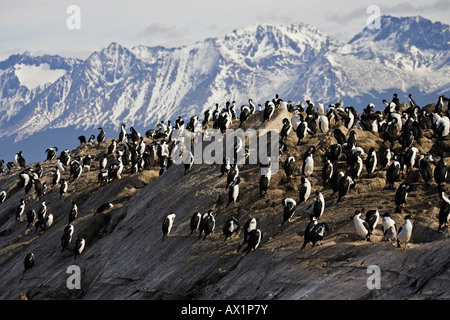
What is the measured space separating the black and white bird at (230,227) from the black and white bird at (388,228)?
704cm

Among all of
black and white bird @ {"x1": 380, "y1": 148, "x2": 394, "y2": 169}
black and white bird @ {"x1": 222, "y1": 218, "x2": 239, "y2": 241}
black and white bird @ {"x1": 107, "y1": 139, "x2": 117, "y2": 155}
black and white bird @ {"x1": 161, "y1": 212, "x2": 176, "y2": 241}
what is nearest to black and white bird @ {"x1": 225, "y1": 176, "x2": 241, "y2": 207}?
black and white bird @ {"x1": 161, "y1": 212, "x2": 176, "y2": 241}

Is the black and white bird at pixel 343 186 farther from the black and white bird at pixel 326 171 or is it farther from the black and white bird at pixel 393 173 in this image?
the black and white bird at pixel 326 171

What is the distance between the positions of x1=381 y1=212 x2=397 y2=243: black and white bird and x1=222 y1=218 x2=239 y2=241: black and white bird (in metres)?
7.04

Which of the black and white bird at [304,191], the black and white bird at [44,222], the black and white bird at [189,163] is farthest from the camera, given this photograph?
the black and white bird at [44,222]

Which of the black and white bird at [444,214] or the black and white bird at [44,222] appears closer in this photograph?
the black and white bird at [444,214]

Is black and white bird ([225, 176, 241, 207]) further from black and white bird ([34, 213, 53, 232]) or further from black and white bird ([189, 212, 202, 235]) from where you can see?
black and white bird ([34, 213, 53, 232])

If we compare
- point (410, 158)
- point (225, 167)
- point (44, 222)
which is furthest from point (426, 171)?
point (44, 222)

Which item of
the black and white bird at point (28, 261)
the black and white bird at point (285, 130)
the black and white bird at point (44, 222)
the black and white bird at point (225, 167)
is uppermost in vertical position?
the black and white bird at point (285, 130)

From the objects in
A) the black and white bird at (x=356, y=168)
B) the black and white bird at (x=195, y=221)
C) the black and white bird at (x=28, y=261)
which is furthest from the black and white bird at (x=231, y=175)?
the black and white bird at (x=28, y=261)

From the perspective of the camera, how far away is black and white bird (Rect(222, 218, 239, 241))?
105 ft

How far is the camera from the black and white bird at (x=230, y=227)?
32.2 m

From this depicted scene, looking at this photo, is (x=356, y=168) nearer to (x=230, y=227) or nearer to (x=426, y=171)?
(x=426, y=171)
